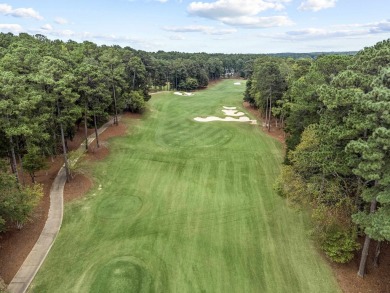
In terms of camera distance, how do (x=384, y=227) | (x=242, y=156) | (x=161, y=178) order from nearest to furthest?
(x=384, y=227) < (x=161, y=178) < (x=242, y=156)

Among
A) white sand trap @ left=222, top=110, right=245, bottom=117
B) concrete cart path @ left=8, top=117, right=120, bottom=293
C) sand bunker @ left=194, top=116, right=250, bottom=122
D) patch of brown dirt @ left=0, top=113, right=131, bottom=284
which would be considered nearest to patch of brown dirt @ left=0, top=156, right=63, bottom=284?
patch of brown dirt @ left=0, top=113, right=131, bottom=284

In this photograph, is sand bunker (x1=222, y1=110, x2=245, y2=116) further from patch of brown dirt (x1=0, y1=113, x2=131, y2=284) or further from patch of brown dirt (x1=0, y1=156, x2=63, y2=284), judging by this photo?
patch of brown dirt (x1=0, y1=156, x2=63, y2=284)

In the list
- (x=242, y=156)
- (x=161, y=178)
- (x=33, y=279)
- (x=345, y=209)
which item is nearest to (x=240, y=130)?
(x=242, y=156)

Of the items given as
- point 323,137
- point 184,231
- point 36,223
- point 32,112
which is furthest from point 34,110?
point 323,137

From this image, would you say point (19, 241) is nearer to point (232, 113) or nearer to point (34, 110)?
point (34, 110)

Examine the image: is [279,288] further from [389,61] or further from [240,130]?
[240,130]

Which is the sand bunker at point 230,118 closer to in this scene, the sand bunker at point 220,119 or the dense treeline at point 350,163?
the sand bunker at point 220,119
